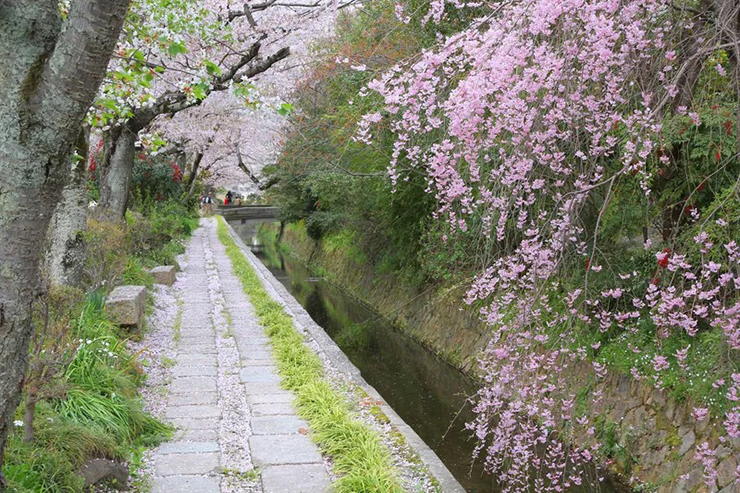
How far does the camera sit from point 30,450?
3596mm

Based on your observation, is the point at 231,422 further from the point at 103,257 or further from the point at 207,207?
the point at 207,207

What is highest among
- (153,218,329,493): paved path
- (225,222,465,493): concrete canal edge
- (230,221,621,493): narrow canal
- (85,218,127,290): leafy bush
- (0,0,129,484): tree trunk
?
(0,0,129,484): tree trunk

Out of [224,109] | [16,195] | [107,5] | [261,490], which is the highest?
[224,109]

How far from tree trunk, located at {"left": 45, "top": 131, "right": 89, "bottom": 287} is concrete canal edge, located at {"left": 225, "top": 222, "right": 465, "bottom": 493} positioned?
267 centimetres

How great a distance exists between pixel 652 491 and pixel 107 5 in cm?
520

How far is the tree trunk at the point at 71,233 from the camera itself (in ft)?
25.1

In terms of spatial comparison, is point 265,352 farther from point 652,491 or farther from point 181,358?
point 652,491

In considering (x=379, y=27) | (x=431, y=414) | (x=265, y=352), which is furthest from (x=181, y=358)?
(x=379, y=27)

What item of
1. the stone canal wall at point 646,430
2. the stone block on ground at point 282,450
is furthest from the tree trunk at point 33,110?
the stone canal wall at point 646,430

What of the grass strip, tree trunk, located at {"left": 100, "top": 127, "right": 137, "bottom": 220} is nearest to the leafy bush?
the grass strip

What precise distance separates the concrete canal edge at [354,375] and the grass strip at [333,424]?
22cm

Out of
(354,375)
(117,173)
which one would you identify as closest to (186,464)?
(354,375)

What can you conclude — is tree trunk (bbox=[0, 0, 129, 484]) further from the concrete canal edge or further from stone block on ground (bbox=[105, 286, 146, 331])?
stone block on ground (bbox=[105, 286, 146, 331])

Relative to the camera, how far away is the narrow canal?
6.48m
